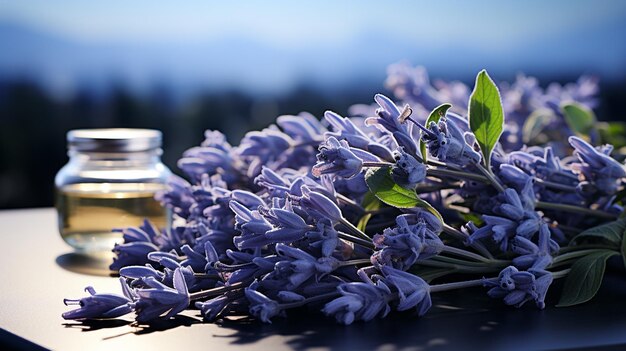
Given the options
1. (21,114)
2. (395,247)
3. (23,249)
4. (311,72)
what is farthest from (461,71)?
(395,247)

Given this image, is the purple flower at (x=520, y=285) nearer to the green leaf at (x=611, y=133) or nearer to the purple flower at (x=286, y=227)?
the purple flower at (x=286, y=227)

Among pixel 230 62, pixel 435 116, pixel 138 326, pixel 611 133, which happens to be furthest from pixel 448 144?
pixel 230 62

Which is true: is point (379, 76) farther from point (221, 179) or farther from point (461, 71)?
point (221, 179)

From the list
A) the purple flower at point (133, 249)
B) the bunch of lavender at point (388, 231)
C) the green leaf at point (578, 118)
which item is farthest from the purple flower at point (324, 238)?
the green leaf at point (578, 118)

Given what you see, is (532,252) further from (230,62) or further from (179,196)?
(230,62)

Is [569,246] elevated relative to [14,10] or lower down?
lower down
